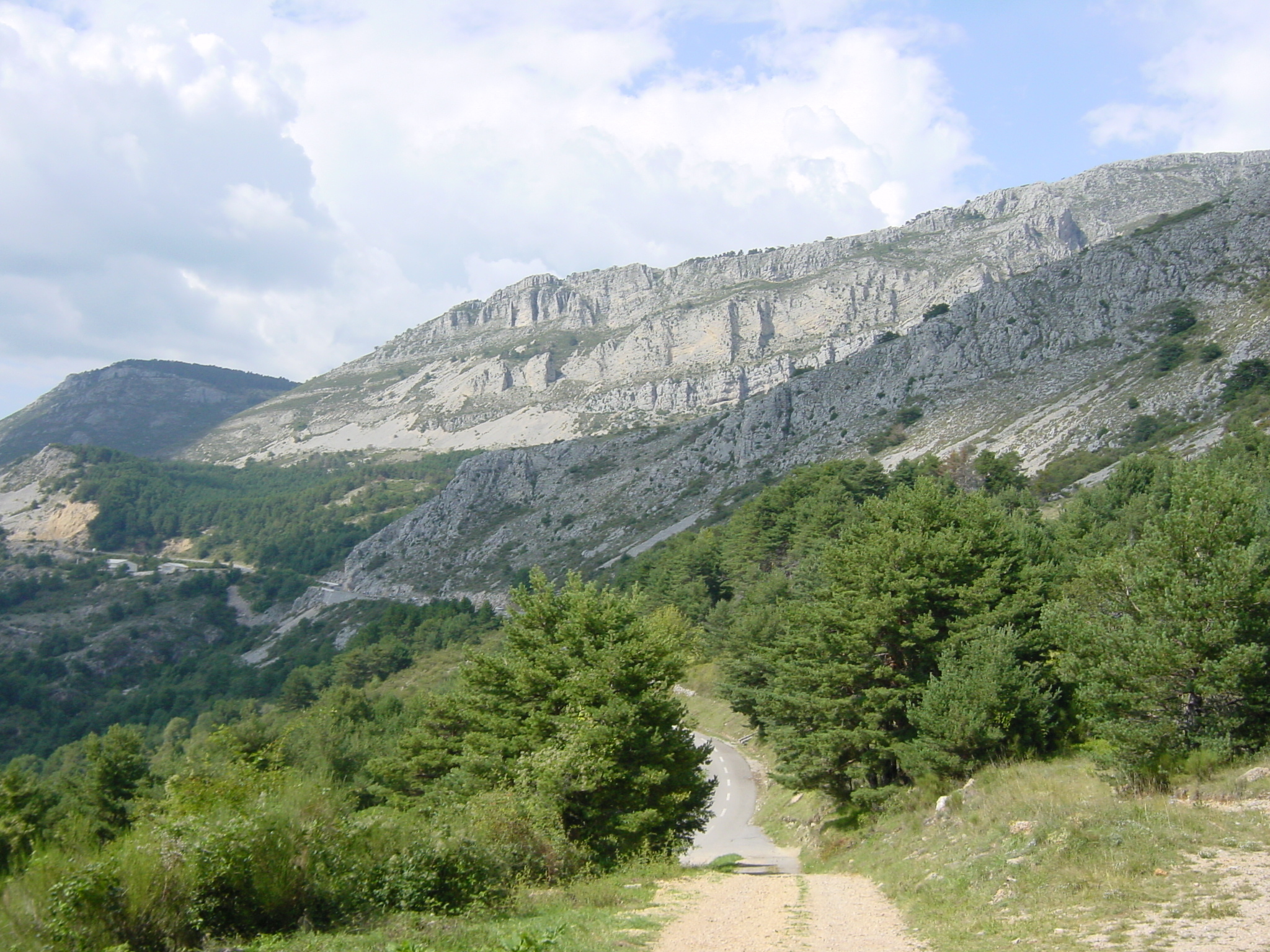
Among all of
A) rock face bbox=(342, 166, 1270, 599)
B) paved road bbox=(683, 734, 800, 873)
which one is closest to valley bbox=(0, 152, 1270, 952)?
paved road bbox=(683, 734, 800, 873)

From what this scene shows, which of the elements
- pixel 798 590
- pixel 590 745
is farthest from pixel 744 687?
pixel 590 745

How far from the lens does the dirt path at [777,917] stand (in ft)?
35.9

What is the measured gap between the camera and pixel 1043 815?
14719 millimetres

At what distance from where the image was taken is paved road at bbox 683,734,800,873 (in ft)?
85.8

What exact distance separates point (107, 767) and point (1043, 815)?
44.0 m

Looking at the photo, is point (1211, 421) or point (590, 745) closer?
point (590, 745)

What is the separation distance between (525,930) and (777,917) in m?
4.64

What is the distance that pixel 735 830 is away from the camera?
3319 centimetres

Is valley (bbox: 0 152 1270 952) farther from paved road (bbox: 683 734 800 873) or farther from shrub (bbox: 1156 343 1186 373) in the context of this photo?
shrub (bbox: 1156 343 1186 373)

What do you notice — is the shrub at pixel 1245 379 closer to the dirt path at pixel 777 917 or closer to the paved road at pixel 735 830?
the paved road at pixel 735 830

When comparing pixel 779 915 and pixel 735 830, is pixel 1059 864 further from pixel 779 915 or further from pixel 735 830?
pixel 735 830

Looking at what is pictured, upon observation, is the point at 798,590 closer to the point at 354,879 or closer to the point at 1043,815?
the point at 1043,815

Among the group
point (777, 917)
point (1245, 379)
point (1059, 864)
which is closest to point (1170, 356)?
point (1245, 379)

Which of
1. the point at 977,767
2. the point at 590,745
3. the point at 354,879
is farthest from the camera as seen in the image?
the point at 977,767
